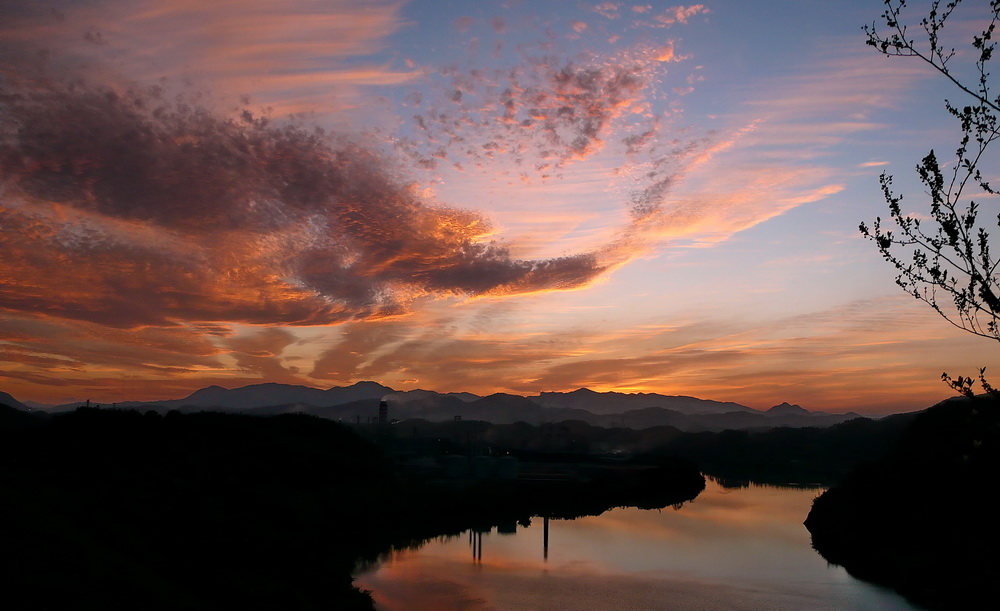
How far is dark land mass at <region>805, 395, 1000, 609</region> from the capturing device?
41.7m

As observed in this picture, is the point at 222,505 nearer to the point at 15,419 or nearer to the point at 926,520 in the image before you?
the point at 926,520

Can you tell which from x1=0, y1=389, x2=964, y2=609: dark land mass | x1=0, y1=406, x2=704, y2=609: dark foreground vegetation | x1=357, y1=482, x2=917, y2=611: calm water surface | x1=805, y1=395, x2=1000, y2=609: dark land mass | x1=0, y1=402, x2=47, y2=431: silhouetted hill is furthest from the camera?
x1=0, y1=402, x2=47, y2=431: silhouetted hill

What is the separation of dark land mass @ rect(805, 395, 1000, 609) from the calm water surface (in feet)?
8.81

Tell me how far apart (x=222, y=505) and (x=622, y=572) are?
1113 inches

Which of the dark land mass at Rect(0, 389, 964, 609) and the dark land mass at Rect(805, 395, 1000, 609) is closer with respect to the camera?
the dark land mass at Rect(0, 389, 964, 609)

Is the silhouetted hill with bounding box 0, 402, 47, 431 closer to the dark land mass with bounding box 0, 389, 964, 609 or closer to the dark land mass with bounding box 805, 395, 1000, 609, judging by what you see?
the dark land mass with bounding box 0, 389, 964, 609

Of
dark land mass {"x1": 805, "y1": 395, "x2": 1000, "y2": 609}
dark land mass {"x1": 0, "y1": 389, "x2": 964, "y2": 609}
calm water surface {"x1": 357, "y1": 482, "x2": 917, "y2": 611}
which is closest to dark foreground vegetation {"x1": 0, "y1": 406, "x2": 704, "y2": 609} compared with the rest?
dark land mass {"x1": 0, "y1": 389, "x2": 964, "y2": 609}

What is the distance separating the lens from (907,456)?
208 feet

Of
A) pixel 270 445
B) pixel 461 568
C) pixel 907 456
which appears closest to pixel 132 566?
pixel 461 568

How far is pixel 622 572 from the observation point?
150ft

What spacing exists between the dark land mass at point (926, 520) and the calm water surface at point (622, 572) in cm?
269

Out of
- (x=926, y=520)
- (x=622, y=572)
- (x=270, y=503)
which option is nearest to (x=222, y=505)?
(x=270, y=503)

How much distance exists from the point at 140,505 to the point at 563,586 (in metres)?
26.0

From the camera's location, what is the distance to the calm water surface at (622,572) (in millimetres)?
37406
